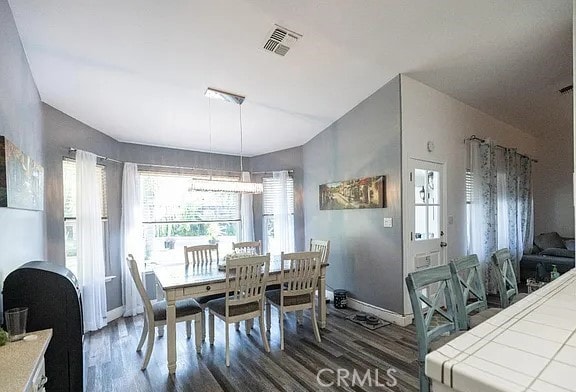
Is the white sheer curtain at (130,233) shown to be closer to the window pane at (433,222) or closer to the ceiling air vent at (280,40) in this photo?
the ceiling air vent at (280,40)

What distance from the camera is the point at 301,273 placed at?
3.25m

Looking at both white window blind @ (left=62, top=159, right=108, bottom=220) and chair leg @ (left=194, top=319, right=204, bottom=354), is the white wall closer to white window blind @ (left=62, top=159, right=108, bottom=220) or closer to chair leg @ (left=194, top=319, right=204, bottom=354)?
chair leg @ (left=194, top=319, right=204, bottom=354)

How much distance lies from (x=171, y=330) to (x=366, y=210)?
2.73 metres

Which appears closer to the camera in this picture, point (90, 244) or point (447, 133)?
point (90, 244)

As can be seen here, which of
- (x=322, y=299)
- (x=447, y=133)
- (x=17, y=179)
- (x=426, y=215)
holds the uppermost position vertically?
(x=447, y=133)

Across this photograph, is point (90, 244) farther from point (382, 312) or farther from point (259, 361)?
point (382, 312)

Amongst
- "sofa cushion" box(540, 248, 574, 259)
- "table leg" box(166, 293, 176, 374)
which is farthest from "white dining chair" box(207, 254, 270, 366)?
"sofa cushion" box(540, 248, 574, 259)

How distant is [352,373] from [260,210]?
3493 mm

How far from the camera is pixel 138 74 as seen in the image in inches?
114

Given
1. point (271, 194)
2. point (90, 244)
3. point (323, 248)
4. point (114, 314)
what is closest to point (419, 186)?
point (323, 248)

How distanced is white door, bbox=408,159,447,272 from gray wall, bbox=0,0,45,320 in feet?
12.4

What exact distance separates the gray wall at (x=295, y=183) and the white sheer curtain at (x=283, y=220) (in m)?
0.12

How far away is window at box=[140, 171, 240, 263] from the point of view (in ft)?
15.1

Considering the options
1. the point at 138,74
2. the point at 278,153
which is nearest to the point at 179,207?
the point at 278,153
